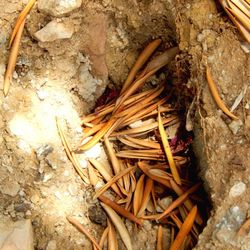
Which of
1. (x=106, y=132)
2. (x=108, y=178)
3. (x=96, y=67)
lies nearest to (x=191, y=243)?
(x=108, y=178)

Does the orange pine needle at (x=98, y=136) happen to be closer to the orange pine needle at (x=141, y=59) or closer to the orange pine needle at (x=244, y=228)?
the orange pine needle at (x=141, y=59)

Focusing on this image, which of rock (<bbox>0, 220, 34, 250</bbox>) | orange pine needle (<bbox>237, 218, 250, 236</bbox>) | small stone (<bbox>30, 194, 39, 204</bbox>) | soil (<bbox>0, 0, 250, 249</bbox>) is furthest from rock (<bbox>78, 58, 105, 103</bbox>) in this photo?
orange pine needle (<bbox>237, 218, 250, 236</bbox>)

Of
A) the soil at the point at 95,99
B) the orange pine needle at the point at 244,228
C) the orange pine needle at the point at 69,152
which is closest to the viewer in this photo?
the orange pine needle at the point at 244,228

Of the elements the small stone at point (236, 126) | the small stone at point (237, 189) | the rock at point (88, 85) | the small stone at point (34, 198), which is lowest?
the small stone at point (34, 198)

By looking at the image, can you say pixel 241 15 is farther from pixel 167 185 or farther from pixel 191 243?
pixel 191 243

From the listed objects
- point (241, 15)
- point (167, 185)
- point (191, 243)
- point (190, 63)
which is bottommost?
point (191, 243)

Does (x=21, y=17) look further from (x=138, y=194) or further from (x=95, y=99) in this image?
(x=138, y=194)

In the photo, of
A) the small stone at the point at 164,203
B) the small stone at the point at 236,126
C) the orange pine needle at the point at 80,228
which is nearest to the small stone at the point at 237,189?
the small stone at the point at 236,126
